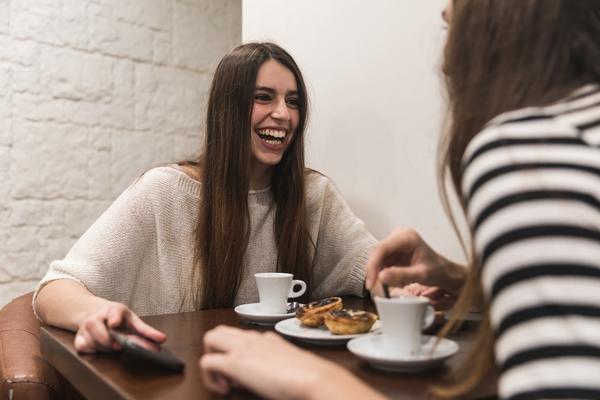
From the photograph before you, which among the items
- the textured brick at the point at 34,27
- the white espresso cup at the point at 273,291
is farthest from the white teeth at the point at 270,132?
the textured brick at the point at 34,27

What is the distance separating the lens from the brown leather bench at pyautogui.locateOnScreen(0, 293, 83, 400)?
1008 millimetres

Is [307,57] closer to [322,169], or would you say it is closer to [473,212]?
[322,169]

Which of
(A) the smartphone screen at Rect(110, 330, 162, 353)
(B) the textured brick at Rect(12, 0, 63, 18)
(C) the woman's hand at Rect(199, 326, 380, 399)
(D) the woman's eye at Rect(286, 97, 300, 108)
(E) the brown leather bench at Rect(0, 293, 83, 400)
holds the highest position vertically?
(B) the textured brick at Rect(12, 0, 63, 18)

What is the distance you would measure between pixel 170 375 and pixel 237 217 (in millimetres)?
776

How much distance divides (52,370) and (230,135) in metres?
0.72

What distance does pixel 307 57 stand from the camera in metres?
1.85

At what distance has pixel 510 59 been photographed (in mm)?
589

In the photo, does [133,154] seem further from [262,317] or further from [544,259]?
[544,259]

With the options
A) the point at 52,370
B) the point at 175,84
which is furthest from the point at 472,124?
the point at 175,84

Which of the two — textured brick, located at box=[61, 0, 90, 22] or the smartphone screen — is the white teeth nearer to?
the smartphone screen

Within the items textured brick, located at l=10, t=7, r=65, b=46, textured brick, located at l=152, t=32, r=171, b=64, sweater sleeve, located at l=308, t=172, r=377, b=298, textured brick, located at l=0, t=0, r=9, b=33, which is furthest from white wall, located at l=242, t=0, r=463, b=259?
textured brick, located at l=0, t=0, r=9, b=33

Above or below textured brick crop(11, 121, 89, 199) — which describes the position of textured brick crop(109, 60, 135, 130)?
above

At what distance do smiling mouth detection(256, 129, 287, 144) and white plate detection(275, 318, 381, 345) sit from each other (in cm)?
69

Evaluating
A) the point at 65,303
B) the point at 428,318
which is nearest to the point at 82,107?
the point at 65,303
